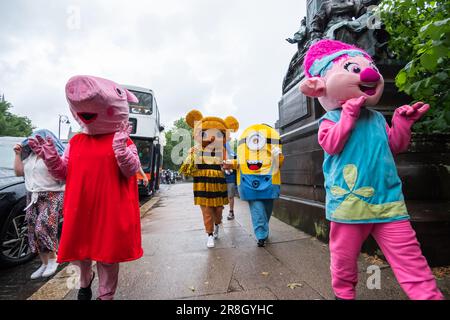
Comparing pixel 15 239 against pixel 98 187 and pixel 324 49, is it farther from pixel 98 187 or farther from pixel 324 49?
pixel 324 49

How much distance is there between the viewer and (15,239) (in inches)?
134

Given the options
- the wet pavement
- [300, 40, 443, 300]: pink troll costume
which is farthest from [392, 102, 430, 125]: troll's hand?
the wet pavement

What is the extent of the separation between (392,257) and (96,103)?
2219 mm

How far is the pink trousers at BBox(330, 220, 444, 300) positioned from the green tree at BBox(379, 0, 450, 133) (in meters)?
1.14

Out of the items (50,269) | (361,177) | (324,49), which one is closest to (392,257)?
(361,177)

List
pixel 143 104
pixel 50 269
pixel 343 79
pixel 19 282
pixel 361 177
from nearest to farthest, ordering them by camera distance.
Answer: pixel 361 177 < pixel 343 79 < pixel 19 282 < pixel 50 269 < pixel 143 104

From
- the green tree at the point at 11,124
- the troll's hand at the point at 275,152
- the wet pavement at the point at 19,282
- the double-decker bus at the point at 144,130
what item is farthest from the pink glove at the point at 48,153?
the green tree at the point at 11,124

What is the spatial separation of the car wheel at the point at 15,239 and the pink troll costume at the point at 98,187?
5.89ft

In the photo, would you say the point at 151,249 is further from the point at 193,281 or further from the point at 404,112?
the point at 404,112

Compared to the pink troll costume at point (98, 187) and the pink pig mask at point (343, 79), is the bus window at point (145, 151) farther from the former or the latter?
the pink pig mask at point (343, 79)

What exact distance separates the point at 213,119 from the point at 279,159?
1.14 metres

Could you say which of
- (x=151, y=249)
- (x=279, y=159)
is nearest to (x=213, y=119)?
(x=279, y=159)

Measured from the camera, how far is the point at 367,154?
1757mm

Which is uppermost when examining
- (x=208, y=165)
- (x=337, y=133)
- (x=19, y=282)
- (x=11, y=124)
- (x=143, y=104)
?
(x=11, y=124)
